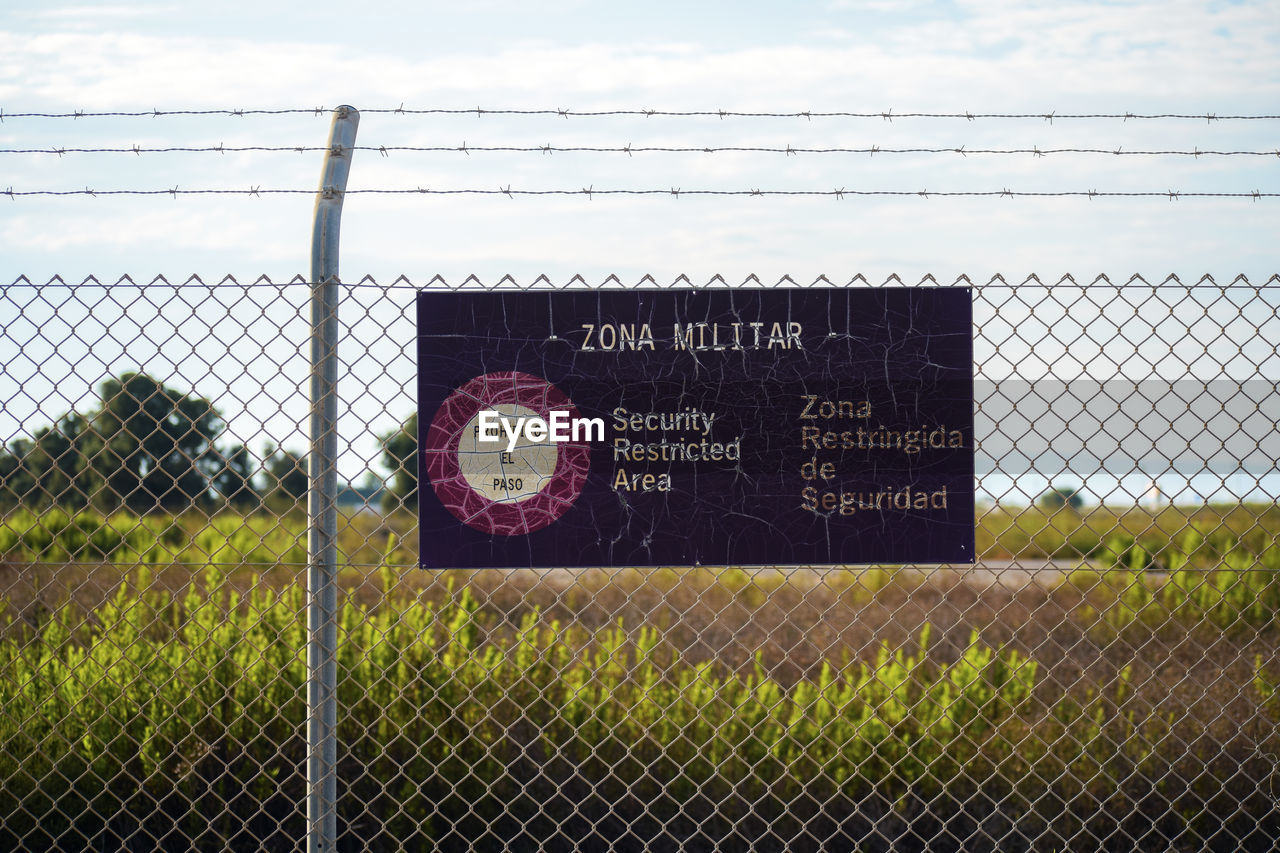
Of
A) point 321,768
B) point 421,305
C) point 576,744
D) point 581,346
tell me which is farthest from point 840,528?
point 576,744

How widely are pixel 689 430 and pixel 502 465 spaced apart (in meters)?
0.55

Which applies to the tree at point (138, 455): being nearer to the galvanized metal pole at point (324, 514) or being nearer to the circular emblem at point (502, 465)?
the galvanized metal pole at point (324, 514)

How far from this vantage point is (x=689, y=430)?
297 centimetres

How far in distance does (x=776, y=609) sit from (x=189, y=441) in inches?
193

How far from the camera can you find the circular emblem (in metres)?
2.93

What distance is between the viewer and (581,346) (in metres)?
2.97

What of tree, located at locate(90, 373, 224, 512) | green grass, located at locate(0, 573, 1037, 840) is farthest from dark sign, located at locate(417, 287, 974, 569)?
green grass, located at locate(0, 573, 1037, 840)

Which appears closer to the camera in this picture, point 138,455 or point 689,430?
point 689,430

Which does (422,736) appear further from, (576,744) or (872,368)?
(872,368)

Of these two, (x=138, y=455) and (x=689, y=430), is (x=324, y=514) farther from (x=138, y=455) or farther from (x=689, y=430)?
(x=138, y=455)

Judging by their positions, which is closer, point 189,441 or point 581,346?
point 581,346
